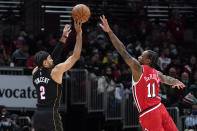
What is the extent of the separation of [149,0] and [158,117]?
10.6m

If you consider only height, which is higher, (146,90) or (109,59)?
(109,59)

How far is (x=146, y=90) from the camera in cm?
892

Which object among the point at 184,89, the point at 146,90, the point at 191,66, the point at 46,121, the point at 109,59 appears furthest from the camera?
the point at 191,66

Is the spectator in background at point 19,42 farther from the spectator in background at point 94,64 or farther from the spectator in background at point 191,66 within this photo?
the spectator in background at point 191,66

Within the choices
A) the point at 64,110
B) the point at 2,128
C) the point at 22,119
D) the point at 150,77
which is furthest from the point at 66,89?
the point at 150,77

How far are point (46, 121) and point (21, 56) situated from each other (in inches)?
320

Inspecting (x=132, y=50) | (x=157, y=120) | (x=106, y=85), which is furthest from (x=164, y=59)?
(x=157, y=120)

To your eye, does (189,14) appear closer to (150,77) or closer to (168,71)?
(168,71)

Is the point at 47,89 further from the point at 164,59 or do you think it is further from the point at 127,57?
the point at 164,59

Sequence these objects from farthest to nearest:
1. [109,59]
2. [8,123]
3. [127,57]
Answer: [109,59]
[8,123]
[127,57]

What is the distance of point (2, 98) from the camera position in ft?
47.4

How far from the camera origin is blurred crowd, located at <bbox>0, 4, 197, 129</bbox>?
14781mm

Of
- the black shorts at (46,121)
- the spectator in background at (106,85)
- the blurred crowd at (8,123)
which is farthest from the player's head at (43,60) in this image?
the spectator in background at (106,85)

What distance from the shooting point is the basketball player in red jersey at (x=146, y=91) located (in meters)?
8.69
